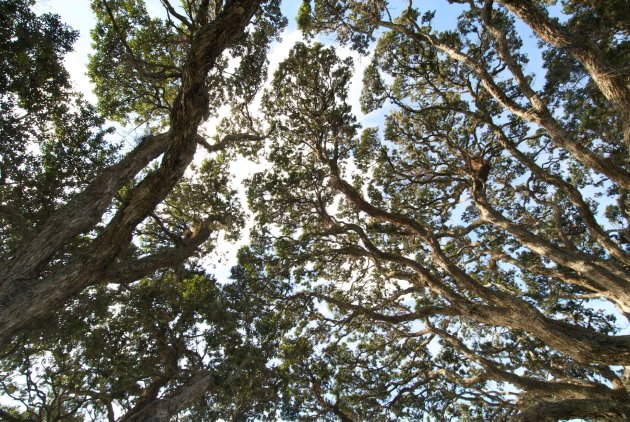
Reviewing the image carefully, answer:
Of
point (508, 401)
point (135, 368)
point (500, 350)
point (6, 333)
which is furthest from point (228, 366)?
point (500, 350)

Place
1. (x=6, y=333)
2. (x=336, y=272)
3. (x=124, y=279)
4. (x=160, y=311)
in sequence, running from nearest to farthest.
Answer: (x=6, y=333), (x=124, y=279), (x=160, y=311), (x=336, y=272)

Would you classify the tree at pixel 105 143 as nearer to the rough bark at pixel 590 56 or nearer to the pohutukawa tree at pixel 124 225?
the pohutukawa tree at pixel 124 225

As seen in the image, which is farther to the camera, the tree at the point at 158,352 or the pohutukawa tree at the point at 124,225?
the tree at the point at 158,352

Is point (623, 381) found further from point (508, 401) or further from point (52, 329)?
point (52, 329)

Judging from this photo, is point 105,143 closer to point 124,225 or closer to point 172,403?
point 124,225

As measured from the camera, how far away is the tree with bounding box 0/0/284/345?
231 inches

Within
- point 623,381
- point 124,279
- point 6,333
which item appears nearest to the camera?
point 6,333

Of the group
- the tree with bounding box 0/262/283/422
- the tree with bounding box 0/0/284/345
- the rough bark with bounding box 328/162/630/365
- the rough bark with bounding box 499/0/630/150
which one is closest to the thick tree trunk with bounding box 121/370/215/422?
the tree with bounding box 0/262/283/422

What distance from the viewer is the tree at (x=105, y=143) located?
5.87 meters

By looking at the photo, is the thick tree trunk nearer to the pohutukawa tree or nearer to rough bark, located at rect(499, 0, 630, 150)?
the pohutukawa tree

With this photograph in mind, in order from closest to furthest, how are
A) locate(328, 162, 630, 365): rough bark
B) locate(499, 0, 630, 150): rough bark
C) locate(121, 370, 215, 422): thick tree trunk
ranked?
1. locate(328, 162, 630, 365): rough bark
2. locate(499, 0, 630, 150): rough bark
3. locate(121, 370, 215, 422): thick tree trunk

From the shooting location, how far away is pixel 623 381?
25.3ft

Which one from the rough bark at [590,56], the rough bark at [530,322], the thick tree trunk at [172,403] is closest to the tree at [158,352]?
the thick tree trunk at [172,403]

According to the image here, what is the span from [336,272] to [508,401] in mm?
5702
